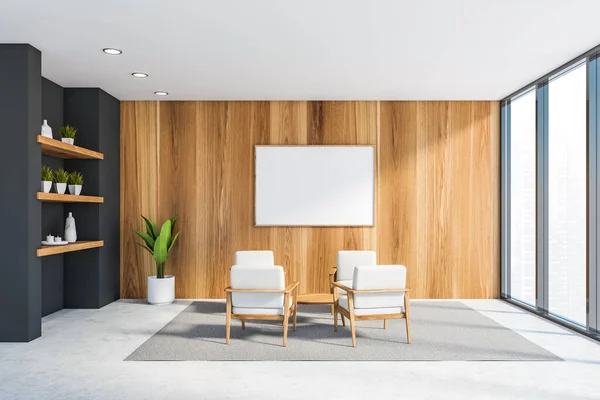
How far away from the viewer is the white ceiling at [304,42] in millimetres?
3609

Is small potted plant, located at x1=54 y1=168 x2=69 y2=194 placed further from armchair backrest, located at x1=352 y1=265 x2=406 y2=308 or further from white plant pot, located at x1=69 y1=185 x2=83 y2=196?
armchair backrest, located at x1=352 y1=265 x2=406 y2=308

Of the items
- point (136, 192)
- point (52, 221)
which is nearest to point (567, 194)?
point (136, 192)

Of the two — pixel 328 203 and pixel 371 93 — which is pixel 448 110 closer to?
pixel 371 93

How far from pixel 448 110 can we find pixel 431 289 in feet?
8.08

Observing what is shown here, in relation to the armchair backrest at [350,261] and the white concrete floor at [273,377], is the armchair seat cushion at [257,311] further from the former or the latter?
the armchair backrest at [350,261]

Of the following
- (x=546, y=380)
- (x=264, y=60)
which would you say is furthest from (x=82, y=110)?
(x=546, y=380)

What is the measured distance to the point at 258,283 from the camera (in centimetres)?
431

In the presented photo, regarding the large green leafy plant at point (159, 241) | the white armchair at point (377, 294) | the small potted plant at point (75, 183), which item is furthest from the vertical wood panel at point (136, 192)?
the white armchair at point (377, 294)

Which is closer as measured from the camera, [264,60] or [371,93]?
[264,60]

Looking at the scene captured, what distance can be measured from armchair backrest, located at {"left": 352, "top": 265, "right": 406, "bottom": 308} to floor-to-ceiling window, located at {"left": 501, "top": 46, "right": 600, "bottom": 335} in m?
1.86

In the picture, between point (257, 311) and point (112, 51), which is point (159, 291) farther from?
point (112, 51)

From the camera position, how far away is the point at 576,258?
485 centimetres

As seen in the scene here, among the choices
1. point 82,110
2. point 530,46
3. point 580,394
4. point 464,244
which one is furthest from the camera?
point 464,244

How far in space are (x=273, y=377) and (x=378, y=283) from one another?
1.31 m
